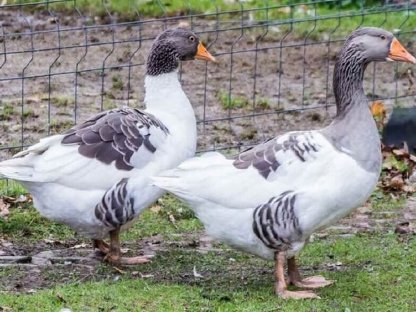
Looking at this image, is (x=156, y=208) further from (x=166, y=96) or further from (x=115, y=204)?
(x=115, y=204)

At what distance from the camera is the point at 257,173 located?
6664 millimetres

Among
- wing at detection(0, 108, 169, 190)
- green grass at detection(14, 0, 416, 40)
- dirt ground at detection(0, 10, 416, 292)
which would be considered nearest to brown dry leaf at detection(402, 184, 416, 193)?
dirt ground at detection(0, 10, 416, 292)

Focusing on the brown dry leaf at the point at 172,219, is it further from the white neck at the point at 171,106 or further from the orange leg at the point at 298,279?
the orange leg at the point at 298,279

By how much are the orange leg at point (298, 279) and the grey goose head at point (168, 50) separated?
61.5 inches

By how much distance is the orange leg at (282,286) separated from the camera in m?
6.65

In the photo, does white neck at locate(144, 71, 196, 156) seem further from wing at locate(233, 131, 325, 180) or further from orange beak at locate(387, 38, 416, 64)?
orange beak at locate(387, 38, 416, 64)

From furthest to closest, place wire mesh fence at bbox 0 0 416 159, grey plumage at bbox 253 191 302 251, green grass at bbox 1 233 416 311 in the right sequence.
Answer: wire mesh fence at bbox 0 0 416 159
grey plumage at bbox 253 191 302 251
green grass at bbox 1 233 416 311

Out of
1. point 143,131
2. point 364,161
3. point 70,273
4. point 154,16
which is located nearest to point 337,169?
point 364,161

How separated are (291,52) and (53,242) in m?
5.50

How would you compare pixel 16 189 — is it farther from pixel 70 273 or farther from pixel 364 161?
pixel 364 161

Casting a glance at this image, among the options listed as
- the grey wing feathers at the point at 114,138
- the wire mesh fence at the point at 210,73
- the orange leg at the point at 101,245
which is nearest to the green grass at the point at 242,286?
the orange leg at the point at 101,245

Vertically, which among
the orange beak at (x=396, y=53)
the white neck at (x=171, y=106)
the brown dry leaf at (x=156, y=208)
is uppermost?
the orange beak at (x=396, y=53)

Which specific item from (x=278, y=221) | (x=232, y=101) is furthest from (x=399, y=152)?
(x=278, y=221)

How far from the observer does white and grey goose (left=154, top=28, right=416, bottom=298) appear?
6.54m
